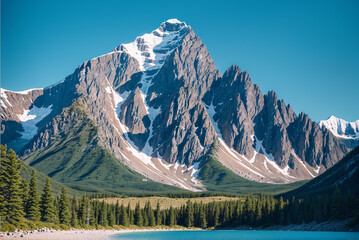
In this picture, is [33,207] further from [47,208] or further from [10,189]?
[10,189]

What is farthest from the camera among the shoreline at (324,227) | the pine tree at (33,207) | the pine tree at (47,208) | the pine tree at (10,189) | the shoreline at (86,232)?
the shoreline at (324,227)

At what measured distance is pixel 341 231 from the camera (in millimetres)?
158875

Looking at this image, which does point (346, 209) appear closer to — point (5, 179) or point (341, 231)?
point (341, 231)

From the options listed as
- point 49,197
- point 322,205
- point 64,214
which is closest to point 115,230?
point 64,214

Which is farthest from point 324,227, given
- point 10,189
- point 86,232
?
point 10,189

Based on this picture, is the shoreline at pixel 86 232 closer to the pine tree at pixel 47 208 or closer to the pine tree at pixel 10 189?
the pine tree at pixel 10 189

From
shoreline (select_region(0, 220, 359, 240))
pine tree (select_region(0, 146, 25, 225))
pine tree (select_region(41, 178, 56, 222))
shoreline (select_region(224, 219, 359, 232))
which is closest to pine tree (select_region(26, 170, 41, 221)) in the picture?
pine tree (select_region(41, 178, 56, 222))

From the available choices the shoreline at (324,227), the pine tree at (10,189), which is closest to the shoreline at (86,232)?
the shoreline at (324,227)

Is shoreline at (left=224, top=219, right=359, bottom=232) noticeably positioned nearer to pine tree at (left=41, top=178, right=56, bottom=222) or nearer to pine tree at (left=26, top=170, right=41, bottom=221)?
pine tree at (left=41, top=178, right=56, bottom=222)

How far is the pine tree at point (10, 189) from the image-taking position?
111 m

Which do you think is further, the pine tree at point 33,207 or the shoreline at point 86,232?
the pine tree at point 33,207

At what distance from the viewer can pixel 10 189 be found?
113688 mm

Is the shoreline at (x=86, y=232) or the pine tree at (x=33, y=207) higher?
the pine tree at (x=33, y=207)

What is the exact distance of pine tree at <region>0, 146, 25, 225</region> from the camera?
111 m
